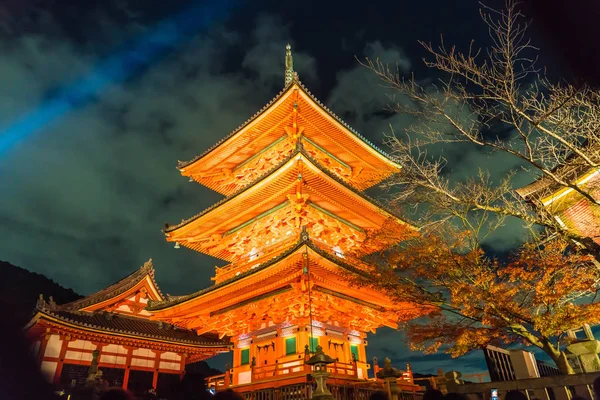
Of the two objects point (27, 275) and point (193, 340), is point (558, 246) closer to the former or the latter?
point (193, 340)

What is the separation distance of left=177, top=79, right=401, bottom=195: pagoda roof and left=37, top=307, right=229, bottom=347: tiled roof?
28.0 ft

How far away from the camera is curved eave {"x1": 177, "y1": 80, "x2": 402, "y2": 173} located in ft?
55.5

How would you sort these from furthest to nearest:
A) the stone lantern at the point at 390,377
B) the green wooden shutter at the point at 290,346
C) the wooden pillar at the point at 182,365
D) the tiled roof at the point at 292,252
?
the wooden pillar at the point at 182,365 < the green wooden shutter at the point at 290,346 < the tiled roof at the point at 292,252 < the stone lantern at the point at 390,377

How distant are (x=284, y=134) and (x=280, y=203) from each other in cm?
409

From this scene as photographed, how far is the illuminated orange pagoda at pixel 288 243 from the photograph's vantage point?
1358 centimetres

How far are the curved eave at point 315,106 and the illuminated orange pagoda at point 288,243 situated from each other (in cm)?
6

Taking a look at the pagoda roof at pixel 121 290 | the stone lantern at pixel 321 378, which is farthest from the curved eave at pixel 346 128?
the pagoda roof at pixel 121 290

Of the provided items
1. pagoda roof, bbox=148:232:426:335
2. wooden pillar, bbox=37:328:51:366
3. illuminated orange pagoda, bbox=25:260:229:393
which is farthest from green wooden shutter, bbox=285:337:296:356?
wooden pillar, bbox=37:328:51:366

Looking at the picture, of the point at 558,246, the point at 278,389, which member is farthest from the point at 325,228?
the point at 558,246

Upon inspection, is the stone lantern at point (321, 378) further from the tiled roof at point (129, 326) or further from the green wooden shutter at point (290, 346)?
the tiled roof at point (129, 326)

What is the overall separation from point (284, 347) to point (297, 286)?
270 cm

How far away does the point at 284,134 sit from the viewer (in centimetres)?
1856

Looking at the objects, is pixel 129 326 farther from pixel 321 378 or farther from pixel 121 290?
pixel 321 378

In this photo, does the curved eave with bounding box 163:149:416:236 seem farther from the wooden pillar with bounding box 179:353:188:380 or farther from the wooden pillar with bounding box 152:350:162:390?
the wooden pillar with bounding box 179:353:188:380
